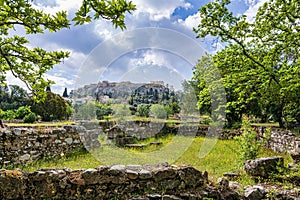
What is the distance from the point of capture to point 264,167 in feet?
21.2

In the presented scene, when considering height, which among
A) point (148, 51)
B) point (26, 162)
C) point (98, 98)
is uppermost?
point (148, 51)

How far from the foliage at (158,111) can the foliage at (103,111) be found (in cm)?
284

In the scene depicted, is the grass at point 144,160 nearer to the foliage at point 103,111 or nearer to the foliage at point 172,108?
the foliage at point 103,111

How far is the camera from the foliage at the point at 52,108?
78.0 feet

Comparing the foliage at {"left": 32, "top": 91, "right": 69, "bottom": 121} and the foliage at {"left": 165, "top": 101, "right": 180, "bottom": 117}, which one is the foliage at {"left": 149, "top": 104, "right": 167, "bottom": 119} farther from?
the foliage at {"left": 32, "top": 91, "right": 69, "bottom": 121}

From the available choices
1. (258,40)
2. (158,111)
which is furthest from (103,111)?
(258,40)

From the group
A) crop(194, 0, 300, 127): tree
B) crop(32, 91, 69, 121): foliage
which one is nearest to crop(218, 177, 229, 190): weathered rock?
crop(194, 0, 300, 127): tree

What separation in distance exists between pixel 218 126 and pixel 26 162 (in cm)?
1479

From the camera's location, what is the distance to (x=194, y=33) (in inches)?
435

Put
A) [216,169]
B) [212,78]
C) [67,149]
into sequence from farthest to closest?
[212,78] < [67,149] < [216,169]

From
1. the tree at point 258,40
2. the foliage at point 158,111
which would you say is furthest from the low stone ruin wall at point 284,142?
the foliage at point 158,111

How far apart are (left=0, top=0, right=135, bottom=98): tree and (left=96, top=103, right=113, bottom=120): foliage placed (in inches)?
310

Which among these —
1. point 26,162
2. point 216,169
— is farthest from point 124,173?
point 26,162

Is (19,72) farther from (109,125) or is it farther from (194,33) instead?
(109,125)
